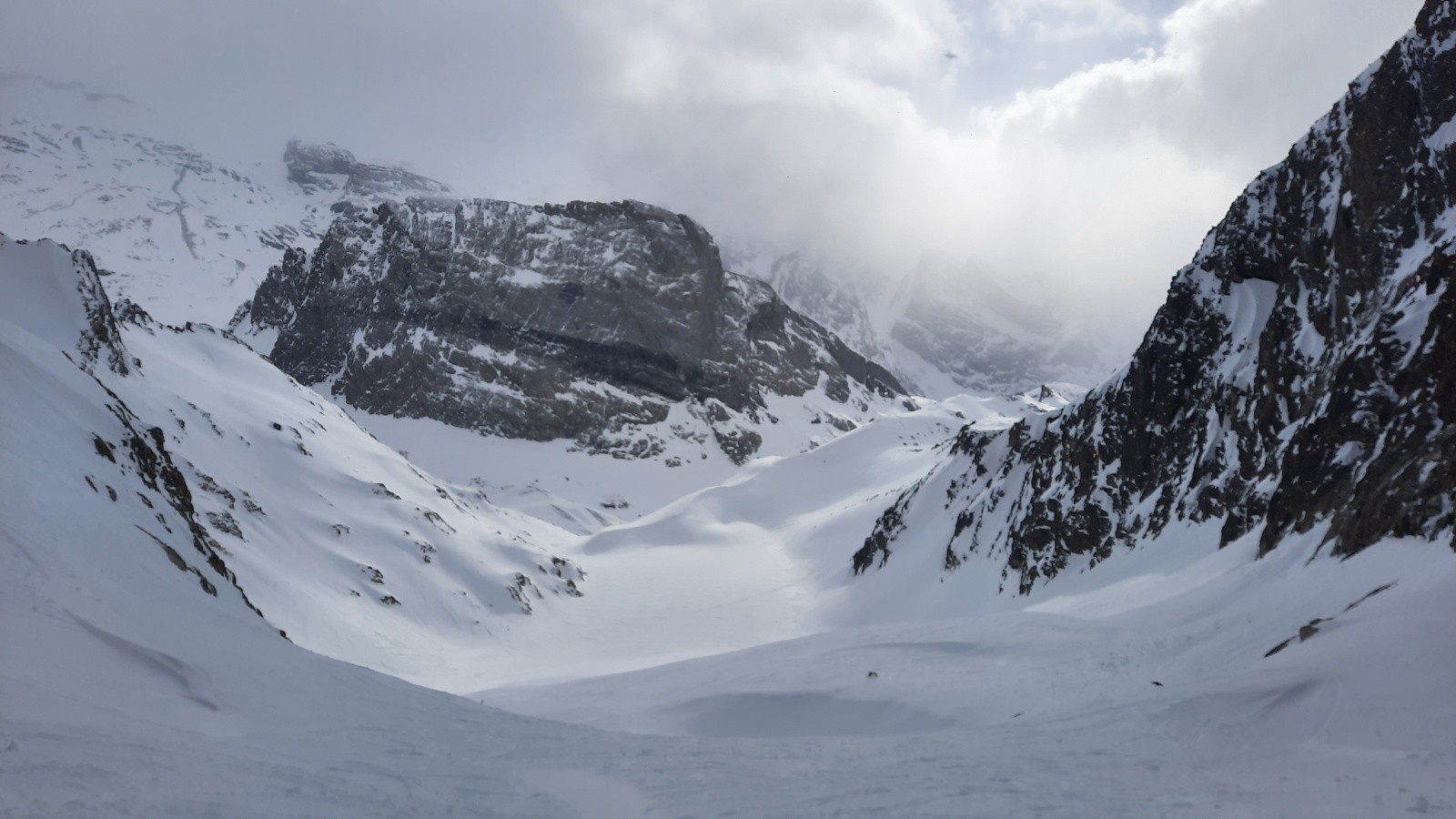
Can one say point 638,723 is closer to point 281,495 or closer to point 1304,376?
point 1304,376

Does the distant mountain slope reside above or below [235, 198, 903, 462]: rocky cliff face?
below

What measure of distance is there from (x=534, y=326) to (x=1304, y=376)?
127648 millimetres

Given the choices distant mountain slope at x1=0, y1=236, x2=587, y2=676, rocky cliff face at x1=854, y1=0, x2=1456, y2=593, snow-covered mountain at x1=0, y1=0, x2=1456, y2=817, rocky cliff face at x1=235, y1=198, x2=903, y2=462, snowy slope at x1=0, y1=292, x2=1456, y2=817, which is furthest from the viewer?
rocky cliff face at x1=235, y1=198, x2=903, y2=462

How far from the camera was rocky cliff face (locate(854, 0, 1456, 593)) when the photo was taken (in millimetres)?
17375

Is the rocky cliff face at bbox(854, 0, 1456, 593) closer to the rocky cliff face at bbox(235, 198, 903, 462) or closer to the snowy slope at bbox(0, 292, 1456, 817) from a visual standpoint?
the snowy slope at bbox(0, 292, 1456, 817)

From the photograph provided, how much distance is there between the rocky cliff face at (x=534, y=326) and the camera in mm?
135000

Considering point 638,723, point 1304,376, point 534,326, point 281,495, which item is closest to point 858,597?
point 281,495

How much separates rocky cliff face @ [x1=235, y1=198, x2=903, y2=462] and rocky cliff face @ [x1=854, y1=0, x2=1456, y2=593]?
9887 cm

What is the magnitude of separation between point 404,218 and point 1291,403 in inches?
5870

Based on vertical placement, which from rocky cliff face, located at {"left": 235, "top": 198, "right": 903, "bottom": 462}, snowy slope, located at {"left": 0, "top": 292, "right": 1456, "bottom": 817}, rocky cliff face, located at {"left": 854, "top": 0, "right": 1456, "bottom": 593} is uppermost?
rocky cliff face, located at {"left": 235, "top": 198, "right": 903, "bottom": 462}

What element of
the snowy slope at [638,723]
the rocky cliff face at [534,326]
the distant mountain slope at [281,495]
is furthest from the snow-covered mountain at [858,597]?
the rocky cliff face at [534,326]

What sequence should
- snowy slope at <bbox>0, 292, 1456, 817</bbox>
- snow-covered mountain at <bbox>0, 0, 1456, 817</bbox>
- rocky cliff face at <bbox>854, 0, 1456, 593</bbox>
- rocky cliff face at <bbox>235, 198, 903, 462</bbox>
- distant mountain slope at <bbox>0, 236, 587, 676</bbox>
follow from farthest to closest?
rocky cliff face at <bbox>235, 198, 903, 462</bbox>
distant mountain slope at <bbox>0, 236, 587, 676</bbox>
rocky cliff face at <bbox>854, 0, 1456, 593</bbox>
snow-covered mountain at <bbox>0, 0, 1456, 817</bbox>
snowy slope at <bbox>0, 292, 1456, 817</bbox>

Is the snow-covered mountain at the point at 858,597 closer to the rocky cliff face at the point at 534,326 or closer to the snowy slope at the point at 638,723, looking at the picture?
the snowy slope at the point at 638,723

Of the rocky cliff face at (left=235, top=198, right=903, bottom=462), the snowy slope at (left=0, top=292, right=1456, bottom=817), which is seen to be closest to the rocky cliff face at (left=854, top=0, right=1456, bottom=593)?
the snowy slope at (left=0, top=292, right=1456, bottom=817)
